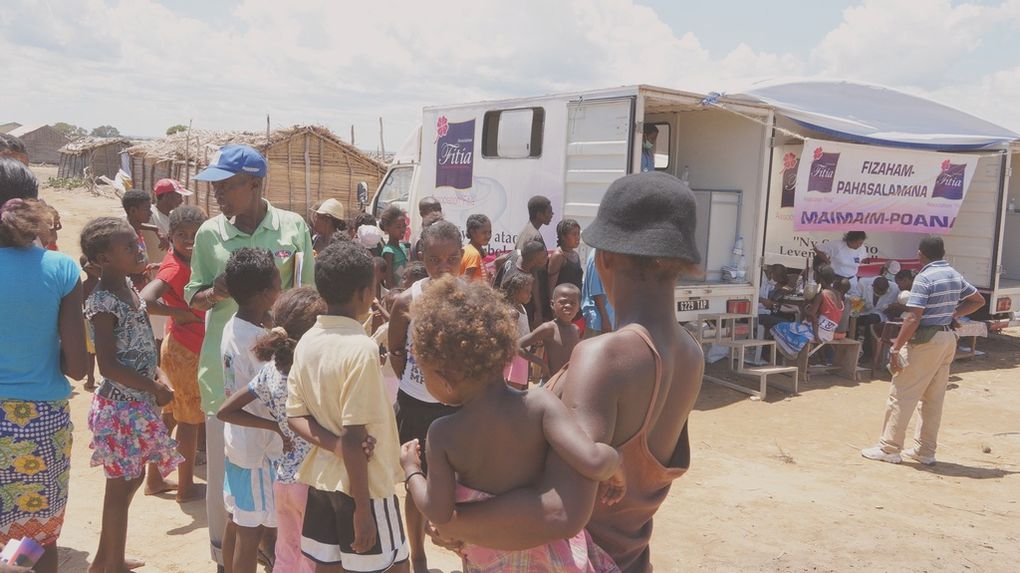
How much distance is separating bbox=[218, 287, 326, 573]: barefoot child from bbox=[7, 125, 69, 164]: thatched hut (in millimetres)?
48050

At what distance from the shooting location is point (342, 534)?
2.45 m

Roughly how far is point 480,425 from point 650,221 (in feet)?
1.83

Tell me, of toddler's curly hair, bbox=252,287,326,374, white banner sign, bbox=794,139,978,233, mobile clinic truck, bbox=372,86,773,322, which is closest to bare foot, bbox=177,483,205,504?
toddler's curly hair, bbox=252,287,326,374

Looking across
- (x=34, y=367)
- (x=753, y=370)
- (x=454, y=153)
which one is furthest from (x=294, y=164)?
(x=34, y=367)

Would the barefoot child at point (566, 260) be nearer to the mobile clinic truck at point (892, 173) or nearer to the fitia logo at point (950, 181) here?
the mobile clinic truck at point (892, 173)

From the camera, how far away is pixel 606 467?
4.74 ft

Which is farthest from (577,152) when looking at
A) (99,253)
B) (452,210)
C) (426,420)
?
(99,253)

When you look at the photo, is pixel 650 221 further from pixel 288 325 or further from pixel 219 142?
pixel 219 142

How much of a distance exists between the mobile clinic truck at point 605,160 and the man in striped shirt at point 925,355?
5.39ft

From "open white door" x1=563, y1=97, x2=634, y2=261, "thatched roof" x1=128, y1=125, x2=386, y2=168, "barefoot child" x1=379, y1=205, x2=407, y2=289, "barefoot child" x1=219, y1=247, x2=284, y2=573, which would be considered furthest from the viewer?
"thatched roof" x1=128, y1=125, x2=386, y2=168

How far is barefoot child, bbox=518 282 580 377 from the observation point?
4.71 metres

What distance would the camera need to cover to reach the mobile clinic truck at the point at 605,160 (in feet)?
22.6

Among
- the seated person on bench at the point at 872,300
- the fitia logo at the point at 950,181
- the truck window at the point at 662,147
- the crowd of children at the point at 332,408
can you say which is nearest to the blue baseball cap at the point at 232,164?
the crowd of children at the point at 332,408

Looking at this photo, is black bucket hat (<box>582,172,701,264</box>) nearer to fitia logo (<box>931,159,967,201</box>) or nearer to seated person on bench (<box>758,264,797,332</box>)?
seated person on bench (<box>758,264,797,332</box>)
